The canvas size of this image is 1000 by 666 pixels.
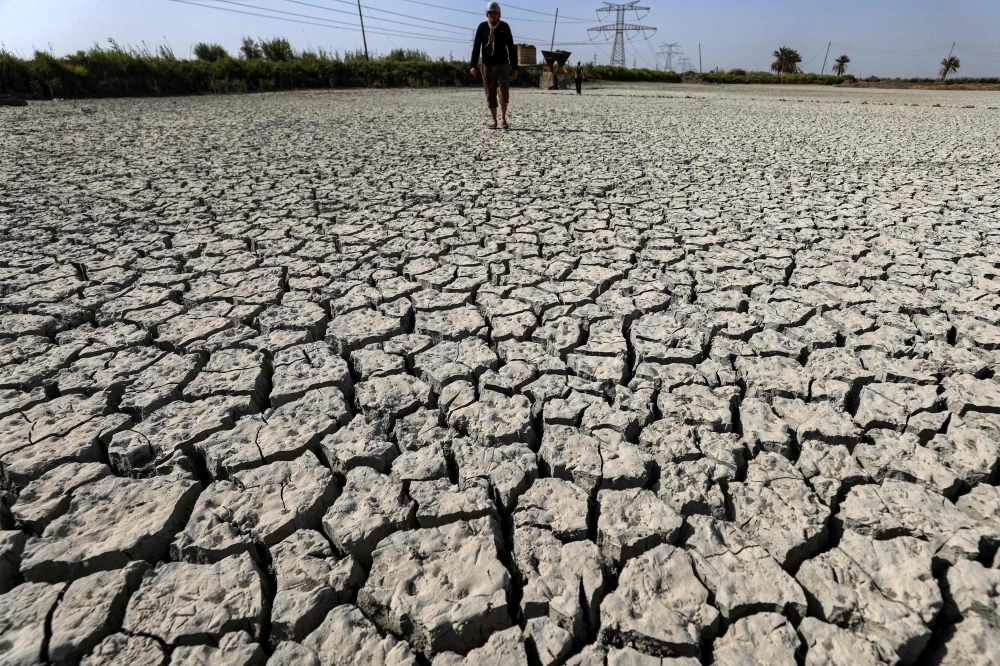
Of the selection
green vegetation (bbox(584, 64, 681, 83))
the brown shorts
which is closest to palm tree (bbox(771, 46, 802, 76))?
green vegetation (bbox(584, 64, 681, 83))

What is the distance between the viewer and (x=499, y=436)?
1.51 m

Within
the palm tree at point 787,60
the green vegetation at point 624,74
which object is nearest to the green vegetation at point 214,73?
the green vegetation at point 624,74

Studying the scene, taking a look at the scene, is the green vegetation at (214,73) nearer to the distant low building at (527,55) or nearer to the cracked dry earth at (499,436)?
the distant low building at (527,55)

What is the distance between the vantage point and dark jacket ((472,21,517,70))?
567 cm

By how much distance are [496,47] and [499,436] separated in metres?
5.50

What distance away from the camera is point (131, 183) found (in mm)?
4070

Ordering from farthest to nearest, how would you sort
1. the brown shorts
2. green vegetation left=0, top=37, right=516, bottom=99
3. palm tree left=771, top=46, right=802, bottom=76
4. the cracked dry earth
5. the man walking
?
1. palm tree left=771, top=46, right=802, bottom=76
2. green vegetation left=0, top=37, right=516, bottom=99
3. the brown shorts
4. the man walking
5. the cracked dry earth

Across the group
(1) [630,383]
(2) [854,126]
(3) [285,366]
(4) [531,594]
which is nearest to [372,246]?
(3) [285,366]

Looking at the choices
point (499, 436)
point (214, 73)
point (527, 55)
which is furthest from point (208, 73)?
point (499, 436)

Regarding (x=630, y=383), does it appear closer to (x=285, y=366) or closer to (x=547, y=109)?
(x=285, y=366)

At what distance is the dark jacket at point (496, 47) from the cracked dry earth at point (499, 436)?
3232 mm

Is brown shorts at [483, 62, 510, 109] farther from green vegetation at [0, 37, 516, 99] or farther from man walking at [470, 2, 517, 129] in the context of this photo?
green vegetation at [0, 37, 516, 99]

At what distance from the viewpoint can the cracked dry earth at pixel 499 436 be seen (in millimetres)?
1036

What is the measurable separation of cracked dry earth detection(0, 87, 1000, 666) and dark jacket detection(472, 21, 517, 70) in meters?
3.23
